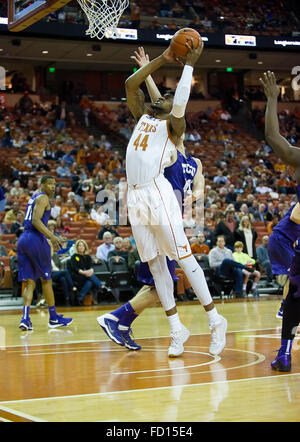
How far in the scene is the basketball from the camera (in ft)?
19.6

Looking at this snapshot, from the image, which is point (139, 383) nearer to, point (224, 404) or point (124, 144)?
point (224, 404)

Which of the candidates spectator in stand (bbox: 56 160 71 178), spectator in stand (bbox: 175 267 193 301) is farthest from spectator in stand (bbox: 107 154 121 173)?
spectator in stand (bbox: 175 267 193 301)

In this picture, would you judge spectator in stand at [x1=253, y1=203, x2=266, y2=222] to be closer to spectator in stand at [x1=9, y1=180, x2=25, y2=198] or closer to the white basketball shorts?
spectator in stand at [x1=9, y1=180, x2=25, y2=198]

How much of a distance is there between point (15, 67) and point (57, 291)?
18613 mm

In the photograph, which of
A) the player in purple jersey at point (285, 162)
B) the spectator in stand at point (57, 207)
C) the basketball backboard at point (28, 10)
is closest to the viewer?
the player in purple jersey at point (285, 162)

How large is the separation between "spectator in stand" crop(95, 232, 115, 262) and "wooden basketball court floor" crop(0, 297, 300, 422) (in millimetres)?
5788

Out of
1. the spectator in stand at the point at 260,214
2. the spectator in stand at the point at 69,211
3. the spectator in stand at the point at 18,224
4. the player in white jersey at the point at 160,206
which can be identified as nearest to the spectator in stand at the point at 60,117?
the spectator in stand at the point at 69,211

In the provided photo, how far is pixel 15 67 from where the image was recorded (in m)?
29.7

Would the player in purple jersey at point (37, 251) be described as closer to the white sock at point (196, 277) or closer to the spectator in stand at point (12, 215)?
the white sock at point (196, 277)

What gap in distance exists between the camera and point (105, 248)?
14.5 meters

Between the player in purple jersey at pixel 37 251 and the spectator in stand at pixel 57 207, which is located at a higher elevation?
the player in purple jersey at pixel 37 251

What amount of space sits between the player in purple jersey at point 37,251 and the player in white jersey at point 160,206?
2.81m

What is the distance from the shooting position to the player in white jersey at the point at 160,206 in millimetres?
6031

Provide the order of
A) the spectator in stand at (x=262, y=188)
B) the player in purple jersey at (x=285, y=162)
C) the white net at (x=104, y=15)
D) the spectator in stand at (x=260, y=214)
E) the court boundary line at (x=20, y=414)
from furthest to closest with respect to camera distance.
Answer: the spectator in stand at (x=262, y=188) < the spectator in stand at (x=260, y=214) < the white net at (x=104, y=15) < the player in purple jersey at (x=285, y=162) < the court boundary line at (x=20, y=414)
